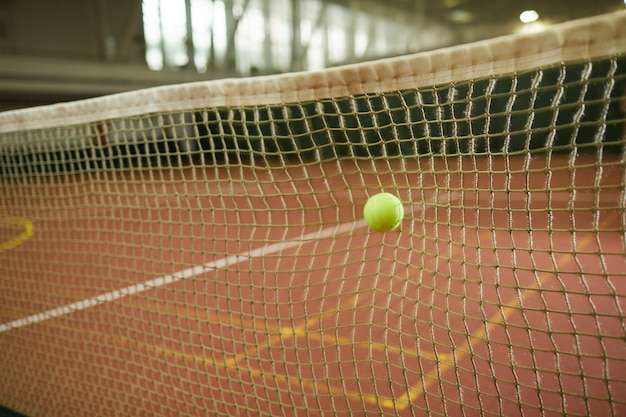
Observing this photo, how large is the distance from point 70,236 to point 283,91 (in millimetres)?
4605

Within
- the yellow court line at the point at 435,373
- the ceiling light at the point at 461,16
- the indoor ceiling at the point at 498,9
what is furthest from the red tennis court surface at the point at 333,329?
the ceiling light at the point at 461,16

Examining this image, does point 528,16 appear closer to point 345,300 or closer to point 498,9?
point 498,9


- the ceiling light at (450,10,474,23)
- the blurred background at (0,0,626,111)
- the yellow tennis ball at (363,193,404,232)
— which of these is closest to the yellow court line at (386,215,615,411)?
the yellow tennis ball at (363,193,404,232)

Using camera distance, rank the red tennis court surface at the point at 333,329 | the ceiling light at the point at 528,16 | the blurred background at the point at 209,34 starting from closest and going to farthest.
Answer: the red tennis court surface at the point at 333,329 < the blurred background at the point at 209,34 < the ceiling light at the point at 528,16

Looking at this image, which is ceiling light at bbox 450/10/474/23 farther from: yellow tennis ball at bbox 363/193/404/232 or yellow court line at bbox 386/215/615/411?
yellow tennis ball at bbox 363/193/404/232

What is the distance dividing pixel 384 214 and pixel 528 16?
1105 cm

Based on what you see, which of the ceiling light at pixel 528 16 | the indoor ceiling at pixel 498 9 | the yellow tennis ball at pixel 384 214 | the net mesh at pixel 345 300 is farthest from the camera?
the ceiling light at pixel 528 16

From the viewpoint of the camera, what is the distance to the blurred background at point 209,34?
31.8 feet

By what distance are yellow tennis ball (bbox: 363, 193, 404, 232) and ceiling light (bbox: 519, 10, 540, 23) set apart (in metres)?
10.9

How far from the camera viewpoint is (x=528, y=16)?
36.7ft

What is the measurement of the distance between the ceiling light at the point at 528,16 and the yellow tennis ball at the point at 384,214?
1094 centimetres

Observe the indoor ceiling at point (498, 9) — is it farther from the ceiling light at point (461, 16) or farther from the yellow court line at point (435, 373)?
the yellow court line at point (435, 373)

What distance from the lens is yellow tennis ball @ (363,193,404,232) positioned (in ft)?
6.25

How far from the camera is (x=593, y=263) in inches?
136
